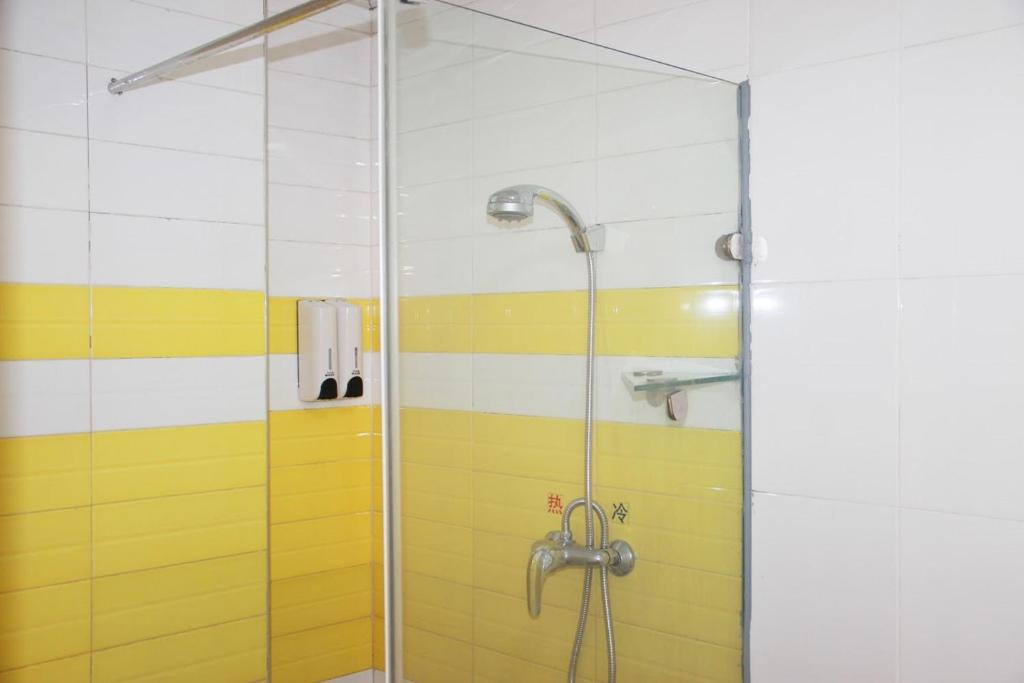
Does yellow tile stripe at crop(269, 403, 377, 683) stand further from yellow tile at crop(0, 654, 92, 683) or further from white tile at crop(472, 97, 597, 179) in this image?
white tile at crop(472, 97, 597, 179)

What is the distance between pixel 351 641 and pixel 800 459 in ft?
4.73

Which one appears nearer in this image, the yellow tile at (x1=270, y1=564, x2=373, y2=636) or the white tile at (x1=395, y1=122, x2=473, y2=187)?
the white tile at (x1=395, y1=122, x2=473, y2=187)

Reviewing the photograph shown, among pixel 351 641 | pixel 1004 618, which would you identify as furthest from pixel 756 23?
pixel 351 641

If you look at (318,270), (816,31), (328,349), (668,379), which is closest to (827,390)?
(668,379)

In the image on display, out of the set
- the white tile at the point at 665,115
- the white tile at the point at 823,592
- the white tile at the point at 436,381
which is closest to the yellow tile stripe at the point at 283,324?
the white tile at the point at 436,381

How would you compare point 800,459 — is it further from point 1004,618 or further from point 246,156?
point 246,156

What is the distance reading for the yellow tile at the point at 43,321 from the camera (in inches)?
66.5

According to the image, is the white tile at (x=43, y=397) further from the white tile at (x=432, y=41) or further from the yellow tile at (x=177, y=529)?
the white tile at (x=432, y=41)

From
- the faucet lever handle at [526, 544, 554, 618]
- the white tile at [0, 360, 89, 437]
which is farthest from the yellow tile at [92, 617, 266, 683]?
the faucet lever handle at [526, 544, 554, 618]

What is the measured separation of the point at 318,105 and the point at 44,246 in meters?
0.84

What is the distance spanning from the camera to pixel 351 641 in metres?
2.26

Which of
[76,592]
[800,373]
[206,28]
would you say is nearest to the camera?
[800,373]

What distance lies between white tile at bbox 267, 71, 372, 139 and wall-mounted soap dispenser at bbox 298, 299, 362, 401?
0.51 m

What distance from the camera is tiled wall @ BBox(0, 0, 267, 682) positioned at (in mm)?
1710
